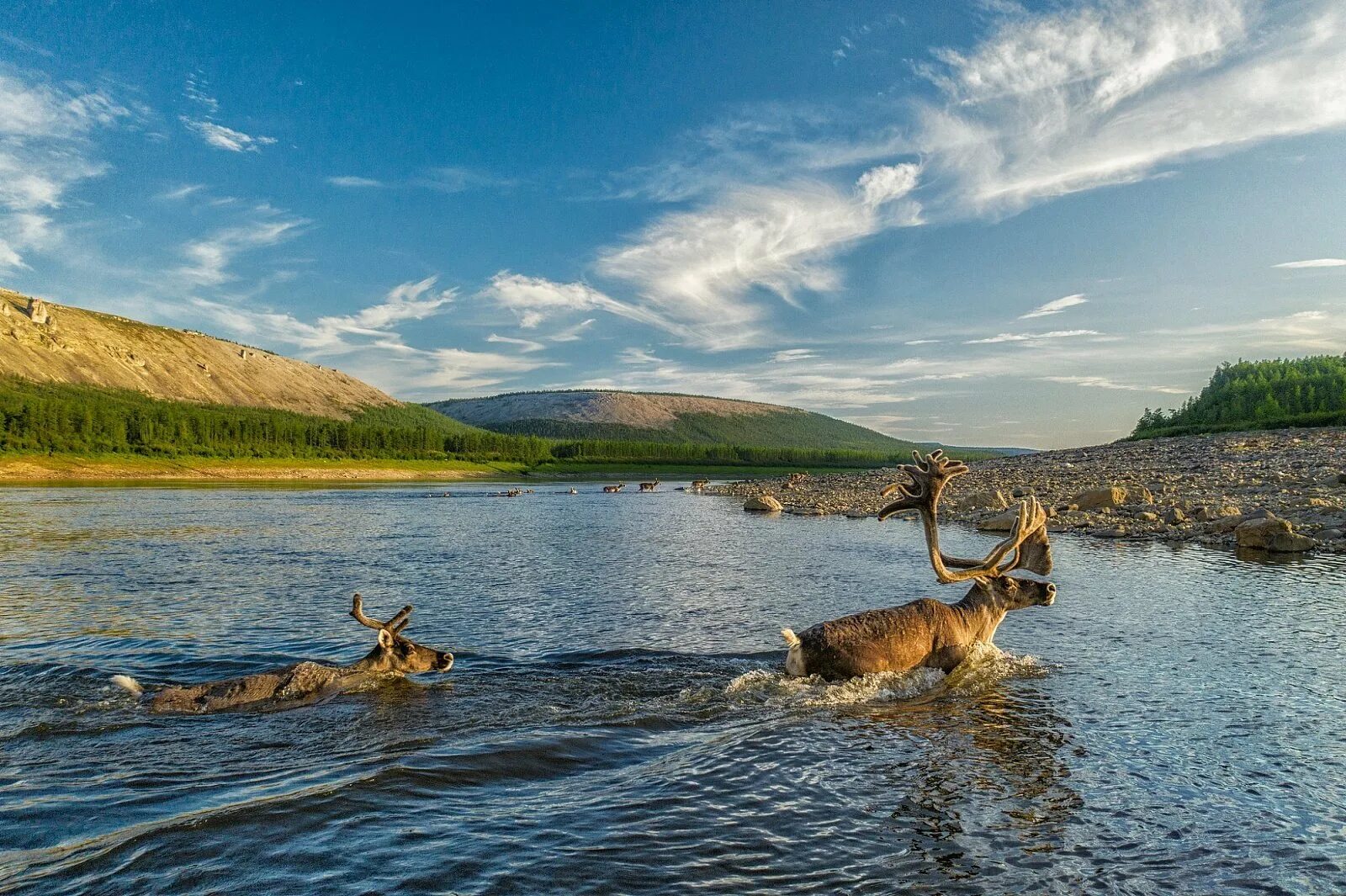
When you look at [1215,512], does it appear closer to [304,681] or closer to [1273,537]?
[1273,537]

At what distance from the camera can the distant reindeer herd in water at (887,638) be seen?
39.8 feet

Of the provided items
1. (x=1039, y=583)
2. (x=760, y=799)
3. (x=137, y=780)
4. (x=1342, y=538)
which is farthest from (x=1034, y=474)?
(x=137, y=780)

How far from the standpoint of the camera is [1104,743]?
963 centimetres

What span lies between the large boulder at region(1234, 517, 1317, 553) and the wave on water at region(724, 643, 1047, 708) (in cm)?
1900

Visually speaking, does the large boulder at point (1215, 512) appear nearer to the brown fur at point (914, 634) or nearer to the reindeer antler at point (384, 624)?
the brown fur at point (914, 634)

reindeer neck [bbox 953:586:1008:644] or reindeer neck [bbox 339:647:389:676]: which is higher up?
reindeer neck [bbox 953:586:1008:644]

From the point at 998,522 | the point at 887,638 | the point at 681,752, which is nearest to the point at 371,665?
the point at 681,752

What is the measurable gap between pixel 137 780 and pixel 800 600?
15.9 metres

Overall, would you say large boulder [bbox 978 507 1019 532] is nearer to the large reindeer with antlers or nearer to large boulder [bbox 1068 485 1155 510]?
large boulder [bbox 1068 485 1155 510]

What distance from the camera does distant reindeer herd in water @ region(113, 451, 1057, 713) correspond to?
12.1 m

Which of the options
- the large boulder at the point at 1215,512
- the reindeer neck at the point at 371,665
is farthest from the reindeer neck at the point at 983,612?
the large boulder at the point at 1215,512

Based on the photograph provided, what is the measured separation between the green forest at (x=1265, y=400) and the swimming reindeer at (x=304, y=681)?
252ft

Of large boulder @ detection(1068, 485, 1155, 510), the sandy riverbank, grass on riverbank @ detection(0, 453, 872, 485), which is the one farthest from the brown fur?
grass on riverbank @ detection(0, 453, 872, 485)

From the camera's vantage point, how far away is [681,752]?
9797 mm
